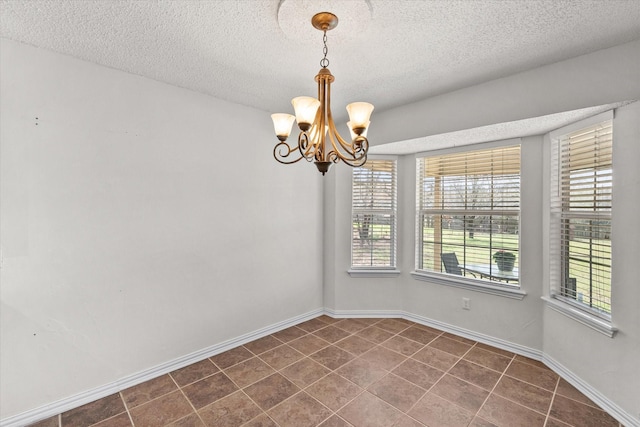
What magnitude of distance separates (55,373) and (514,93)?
4097 millimetres

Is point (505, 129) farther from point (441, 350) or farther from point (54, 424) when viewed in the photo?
point (54, 424)

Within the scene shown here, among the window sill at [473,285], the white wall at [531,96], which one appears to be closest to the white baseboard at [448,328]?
the window sill at [473,285]

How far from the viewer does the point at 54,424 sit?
6.53 feet

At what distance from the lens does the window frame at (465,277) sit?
300 cm

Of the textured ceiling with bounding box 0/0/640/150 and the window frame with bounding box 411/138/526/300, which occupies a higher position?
the textured ceiling with bounding box 0/0/640/150

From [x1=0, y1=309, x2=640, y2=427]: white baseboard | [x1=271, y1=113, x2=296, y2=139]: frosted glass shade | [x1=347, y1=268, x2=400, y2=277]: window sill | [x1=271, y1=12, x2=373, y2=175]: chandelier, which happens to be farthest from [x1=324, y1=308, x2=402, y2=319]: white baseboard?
[x1=271, y1=113, x2=296, y2=139]: frosted glass shade

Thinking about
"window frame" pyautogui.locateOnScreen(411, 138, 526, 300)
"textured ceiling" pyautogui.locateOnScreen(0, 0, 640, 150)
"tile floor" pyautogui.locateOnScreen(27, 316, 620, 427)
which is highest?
"textured ceiling" pyautogui.locateOnScreen(0, 0, 640, 150)

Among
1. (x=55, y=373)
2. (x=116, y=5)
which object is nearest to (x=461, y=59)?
(x=116, y=5)

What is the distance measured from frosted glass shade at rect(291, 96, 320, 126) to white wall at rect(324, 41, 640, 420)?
181 centimetres

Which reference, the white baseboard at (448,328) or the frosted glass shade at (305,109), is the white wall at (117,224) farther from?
the frosted glass shade at (305,109)

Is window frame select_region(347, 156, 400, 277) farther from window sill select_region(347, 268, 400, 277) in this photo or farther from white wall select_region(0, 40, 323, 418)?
white wall select_region(0, 40, 323, 418)

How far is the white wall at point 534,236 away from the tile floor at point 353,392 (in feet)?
0.91

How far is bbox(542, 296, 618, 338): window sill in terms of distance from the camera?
6.89 feet

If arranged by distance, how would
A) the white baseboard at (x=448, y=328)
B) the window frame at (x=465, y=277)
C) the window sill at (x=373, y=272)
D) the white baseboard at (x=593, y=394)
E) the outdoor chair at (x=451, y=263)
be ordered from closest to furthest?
the white baseboard at (x=593, y=394), the white baseboard at (x=448, y=328), the window frame at (x=465, y=277), the outdoor chair at (x=451, y=263), the window sill at (x=373, y=272)
